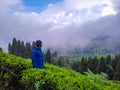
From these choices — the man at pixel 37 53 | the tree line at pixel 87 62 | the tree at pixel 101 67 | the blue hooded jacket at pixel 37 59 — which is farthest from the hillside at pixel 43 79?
the tree at pixel 101 67

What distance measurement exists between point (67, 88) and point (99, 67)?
4282 inches

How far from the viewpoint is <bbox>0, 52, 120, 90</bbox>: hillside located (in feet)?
32.3

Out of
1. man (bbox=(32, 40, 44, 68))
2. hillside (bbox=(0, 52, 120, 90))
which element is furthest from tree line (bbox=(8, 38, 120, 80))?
hillside (bbox=(0, 52, 120, 90))

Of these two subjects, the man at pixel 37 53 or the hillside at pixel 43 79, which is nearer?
the hillside at pixel 43 79

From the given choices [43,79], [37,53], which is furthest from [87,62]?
[43,79]

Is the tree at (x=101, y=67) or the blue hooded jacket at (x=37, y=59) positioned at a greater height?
the blue hooded jacket at (x=37, y=59)

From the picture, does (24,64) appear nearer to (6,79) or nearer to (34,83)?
(6,79)

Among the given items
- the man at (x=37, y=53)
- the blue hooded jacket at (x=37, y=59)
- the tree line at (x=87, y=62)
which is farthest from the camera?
the tree line at (x=87, y=62)

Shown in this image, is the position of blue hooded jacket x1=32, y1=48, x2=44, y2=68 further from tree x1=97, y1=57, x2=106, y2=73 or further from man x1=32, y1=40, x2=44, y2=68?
tree x1=97, y1=57, x2=106, y2=73

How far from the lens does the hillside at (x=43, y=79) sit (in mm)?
9847

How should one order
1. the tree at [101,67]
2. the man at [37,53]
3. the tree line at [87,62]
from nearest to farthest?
the man at [37,53], the tree line at [87,62], the tree at [101,67]

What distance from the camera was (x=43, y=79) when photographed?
10.9 meters

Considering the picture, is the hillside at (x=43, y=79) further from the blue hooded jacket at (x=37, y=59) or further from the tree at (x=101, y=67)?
the tree at (x=101, y=67)

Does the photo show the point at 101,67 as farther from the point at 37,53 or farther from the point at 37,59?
the point at 37,59
